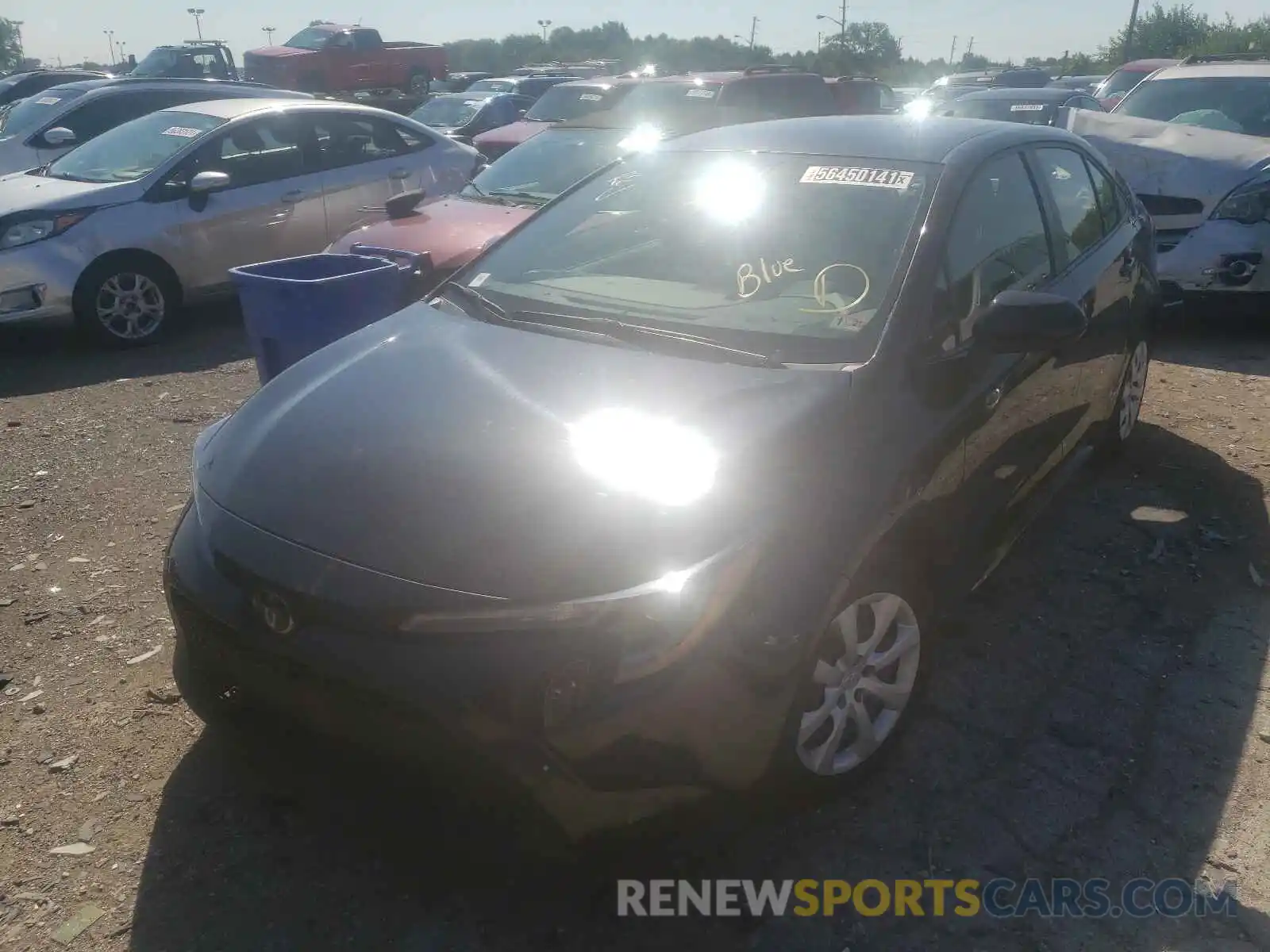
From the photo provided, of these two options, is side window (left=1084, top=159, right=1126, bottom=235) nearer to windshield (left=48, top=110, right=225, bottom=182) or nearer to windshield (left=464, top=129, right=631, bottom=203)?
windshield (left=464, top=129, right=631, bottom=203)

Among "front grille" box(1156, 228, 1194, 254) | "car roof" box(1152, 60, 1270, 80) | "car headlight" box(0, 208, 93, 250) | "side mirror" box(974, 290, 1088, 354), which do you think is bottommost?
"front grille" box(1156, 228, 1194, 254)

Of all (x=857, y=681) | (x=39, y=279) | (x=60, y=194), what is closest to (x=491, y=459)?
(x=857, y=681)

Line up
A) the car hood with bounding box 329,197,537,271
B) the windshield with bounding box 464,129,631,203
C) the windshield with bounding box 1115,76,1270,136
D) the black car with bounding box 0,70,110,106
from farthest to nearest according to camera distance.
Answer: the black car with bounding box 0,70,110,106
the windshield with bounding box 1115,76,1270,136
the windshield with bounding box 464,129,631,203
the car hood with bounding box 329,197,537,271

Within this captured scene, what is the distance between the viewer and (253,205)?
7719mm

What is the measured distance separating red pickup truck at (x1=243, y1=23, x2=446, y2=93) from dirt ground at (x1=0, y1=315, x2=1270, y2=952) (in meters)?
24.7

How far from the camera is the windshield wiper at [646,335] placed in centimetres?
292

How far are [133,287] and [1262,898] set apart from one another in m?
7.14

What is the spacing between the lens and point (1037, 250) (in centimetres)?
373

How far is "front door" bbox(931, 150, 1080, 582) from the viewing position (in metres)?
3.09

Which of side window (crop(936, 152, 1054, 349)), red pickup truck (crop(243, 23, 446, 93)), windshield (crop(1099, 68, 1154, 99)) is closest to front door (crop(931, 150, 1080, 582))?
side window (crop(936, 152, 1054, 349))

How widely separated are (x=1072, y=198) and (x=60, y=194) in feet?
20.7

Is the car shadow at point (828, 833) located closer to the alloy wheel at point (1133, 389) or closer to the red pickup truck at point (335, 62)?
the alloy wheel at point (1133, 389)

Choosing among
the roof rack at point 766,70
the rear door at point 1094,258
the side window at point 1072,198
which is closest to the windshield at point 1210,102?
the roof rack at point 766,70

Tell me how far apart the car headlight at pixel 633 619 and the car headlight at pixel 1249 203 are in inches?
237
